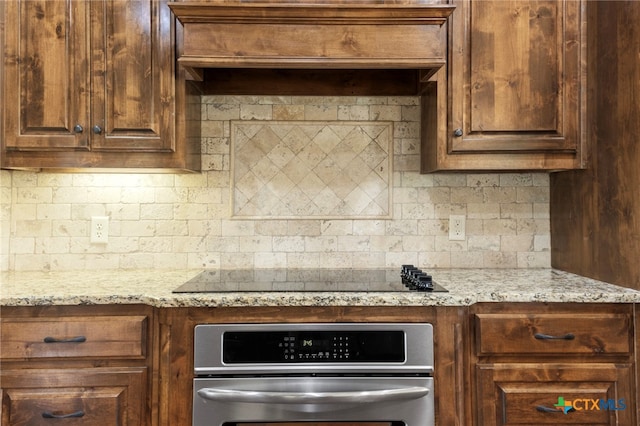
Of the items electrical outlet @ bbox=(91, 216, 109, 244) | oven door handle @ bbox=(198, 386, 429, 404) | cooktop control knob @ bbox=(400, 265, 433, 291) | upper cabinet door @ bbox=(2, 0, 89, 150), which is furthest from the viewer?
electrical outlet @ bbox=(91, 216, 109, 244)

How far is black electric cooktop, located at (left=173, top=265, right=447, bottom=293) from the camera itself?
1465mm

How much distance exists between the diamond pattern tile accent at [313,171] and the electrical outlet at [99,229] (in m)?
0.60

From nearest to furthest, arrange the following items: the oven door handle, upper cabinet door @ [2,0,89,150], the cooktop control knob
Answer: the oven door handle, the cooktop control knob, upper cabinet door @ [2,0,89,150]

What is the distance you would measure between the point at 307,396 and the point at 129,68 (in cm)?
138

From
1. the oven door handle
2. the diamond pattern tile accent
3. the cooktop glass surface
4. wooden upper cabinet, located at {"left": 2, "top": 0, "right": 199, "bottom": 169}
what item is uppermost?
wooden upper cabinet, located at {"left": 2, "top": 0, "right": 199, "bottom": 169}

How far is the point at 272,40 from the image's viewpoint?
4.91 feet

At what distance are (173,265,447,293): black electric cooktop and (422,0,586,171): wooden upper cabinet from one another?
22.4 inches

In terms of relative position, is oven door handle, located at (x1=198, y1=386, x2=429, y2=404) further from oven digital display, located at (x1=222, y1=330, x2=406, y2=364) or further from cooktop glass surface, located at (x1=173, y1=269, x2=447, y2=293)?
cooktop glass surface, located at (x1=173, y1=269, x2=447, y2=293)

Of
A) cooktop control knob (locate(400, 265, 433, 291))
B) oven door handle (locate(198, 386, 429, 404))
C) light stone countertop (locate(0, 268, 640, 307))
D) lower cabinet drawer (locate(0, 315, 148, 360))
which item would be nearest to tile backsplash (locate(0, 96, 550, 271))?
cooktop control knob (locate(400, 265, 433, 291))

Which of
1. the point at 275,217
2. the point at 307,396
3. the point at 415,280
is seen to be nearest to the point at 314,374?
the point at 307,396

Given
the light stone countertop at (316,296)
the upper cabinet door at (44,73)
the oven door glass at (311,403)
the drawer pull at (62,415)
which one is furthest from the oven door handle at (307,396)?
the upper cabinet door at (44,73)

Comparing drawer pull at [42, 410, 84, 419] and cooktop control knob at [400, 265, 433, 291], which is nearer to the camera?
drawer pull at [42, 410, 84, 419]

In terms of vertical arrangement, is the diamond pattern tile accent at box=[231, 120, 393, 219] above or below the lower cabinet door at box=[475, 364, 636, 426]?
above

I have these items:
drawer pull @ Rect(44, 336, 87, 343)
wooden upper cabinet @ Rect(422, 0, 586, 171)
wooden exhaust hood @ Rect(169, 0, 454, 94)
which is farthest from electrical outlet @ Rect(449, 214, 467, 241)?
drawer pull @ Rect(44, 336, 87, 343)
